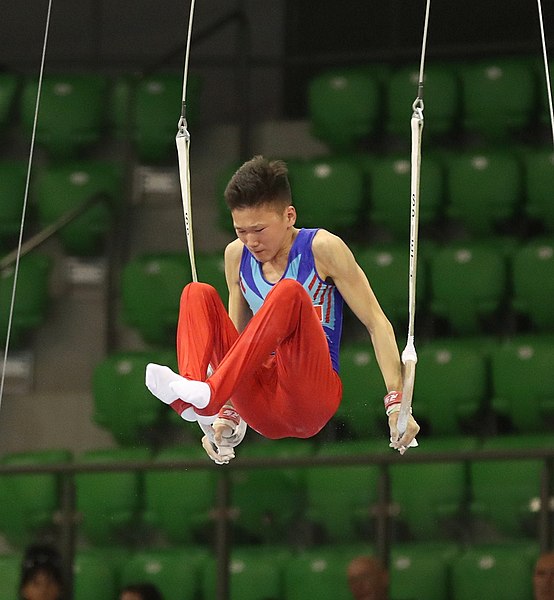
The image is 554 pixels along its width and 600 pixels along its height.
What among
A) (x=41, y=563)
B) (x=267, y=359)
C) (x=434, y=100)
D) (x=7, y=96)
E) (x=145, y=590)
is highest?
(x=7, y=96)

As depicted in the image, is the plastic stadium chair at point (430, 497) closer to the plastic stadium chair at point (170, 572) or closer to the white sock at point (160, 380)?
the plastic stadium chair at point (170, 572)

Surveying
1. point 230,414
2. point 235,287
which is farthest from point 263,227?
point 230,414

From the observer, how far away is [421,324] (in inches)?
314

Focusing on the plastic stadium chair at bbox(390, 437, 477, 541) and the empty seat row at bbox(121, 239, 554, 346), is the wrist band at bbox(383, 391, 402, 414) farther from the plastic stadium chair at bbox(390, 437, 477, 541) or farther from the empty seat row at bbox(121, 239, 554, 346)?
the empty seat row at bbox(121, 239, 554, 346)

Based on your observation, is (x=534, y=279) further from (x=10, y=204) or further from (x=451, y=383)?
(x=10, y=204)

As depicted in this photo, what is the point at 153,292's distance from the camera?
8047 millimetres

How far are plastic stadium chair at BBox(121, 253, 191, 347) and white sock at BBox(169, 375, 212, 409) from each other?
3.35 meters

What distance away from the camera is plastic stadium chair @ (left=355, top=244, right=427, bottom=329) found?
25.0ft

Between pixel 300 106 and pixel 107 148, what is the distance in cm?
111

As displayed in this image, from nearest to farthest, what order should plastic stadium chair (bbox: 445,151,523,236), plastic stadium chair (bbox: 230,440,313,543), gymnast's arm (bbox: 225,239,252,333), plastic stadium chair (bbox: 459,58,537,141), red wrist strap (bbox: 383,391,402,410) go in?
1. red wrist strap (bbox: 383,391,402,410)
2. gymnast's arm (bbox: 225,239,252,333)
3. plastic stadium chair (bbox: 230,440,313,543)
4. plastic stadium chair (bbox: 445,151,523,236)
5. plastic stadium chair (bbox: 459,58,537,141)

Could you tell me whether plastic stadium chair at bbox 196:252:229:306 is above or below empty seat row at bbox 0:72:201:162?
below

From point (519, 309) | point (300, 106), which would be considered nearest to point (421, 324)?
point (519, 309)

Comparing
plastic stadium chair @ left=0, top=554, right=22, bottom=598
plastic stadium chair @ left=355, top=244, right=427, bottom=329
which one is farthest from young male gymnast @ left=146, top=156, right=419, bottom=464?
plastic stadium chair @ left=355, top=244, right=427, bottom=329

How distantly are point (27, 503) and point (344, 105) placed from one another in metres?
2.73
